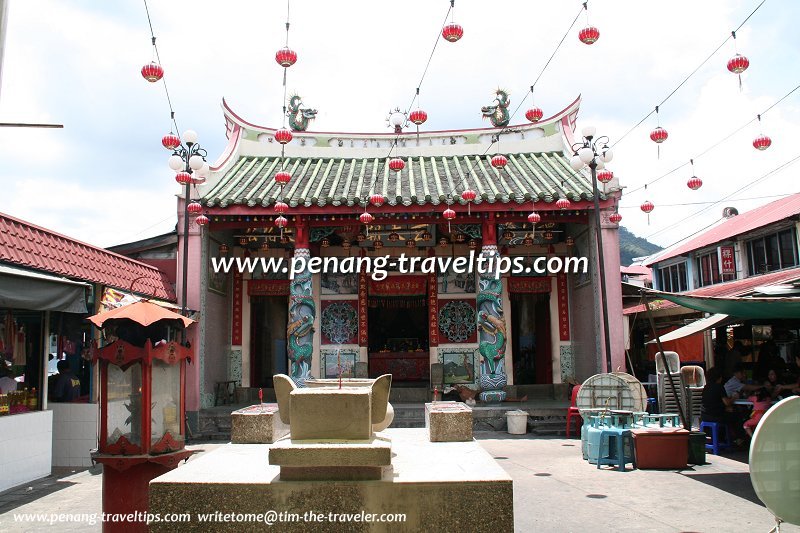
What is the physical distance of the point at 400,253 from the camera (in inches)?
614

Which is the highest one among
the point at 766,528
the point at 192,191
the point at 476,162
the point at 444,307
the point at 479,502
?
the point at 476,162

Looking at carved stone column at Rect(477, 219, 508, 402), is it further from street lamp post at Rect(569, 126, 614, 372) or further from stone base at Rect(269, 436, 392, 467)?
stone base at Rect(269, 436, 392, 467)

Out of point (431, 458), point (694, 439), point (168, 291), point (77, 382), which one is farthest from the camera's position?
point (168, 291)

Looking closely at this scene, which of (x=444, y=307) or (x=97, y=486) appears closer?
(x=97, y=486)

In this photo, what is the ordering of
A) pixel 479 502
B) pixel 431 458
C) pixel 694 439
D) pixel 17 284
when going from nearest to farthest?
pixel 479 502
pixel 431 458
pixel 17 284
pixel 694 439

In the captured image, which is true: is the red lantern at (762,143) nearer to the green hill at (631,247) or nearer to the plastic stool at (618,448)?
the plastic stool at (618,448)

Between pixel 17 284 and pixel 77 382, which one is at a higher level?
pixel 17 284

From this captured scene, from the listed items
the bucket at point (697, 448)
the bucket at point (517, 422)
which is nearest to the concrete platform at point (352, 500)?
the bucket at point (697, 448)

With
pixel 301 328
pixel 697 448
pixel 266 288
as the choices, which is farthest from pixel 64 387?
pixel 697 448

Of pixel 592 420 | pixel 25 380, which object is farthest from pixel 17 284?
pixel 592 420

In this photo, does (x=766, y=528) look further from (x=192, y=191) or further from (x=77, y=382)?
(x=192, y=191)

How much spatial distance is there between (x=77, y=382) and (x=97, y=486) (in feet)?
8.35

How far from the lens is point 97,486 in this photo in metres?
8.03

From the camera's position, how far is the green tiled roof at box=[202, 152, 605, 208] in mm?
13070
